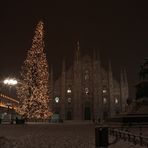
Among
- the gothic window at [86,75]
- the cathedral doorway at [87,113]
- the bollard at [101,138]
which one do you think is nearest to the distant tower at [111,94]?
the cathedral doorway at [87,113]

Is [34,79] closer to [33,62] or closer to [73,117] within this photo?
[33,62]

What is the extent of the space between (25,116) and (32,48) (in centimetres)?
1107

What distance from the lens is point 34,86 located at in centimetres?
4116

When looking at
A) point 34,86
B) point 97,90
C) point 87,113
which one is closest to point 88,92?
point 97,90

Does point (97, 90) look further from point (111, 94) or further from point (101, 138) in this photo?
point (101, 138)

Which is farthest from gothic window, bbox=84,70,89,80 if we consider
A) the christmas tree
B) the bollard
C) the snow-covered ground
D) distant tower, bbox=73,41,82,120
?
the bollard

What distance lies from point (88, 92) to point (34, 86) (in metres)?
37.6

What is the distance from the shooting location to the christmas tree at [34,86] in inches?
1602

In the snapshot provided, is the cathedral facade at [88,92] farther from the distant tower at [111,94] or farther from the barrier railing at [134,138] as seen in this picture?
the barrier railing at [134,138]

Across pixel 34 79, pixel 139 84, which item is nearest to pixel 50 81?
pixel 34 79

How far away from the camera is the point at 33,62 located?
4122cm

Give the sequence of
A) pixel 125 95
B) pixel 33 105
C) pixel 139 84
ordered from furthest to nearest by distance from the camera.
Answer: pixel 125 95
pixel 33 105
pixel 139 84

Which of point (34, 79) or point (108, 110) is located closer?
point (34, 79)

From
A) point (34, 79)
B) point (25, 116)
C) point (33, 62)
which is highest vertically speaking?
point (33, 62)
